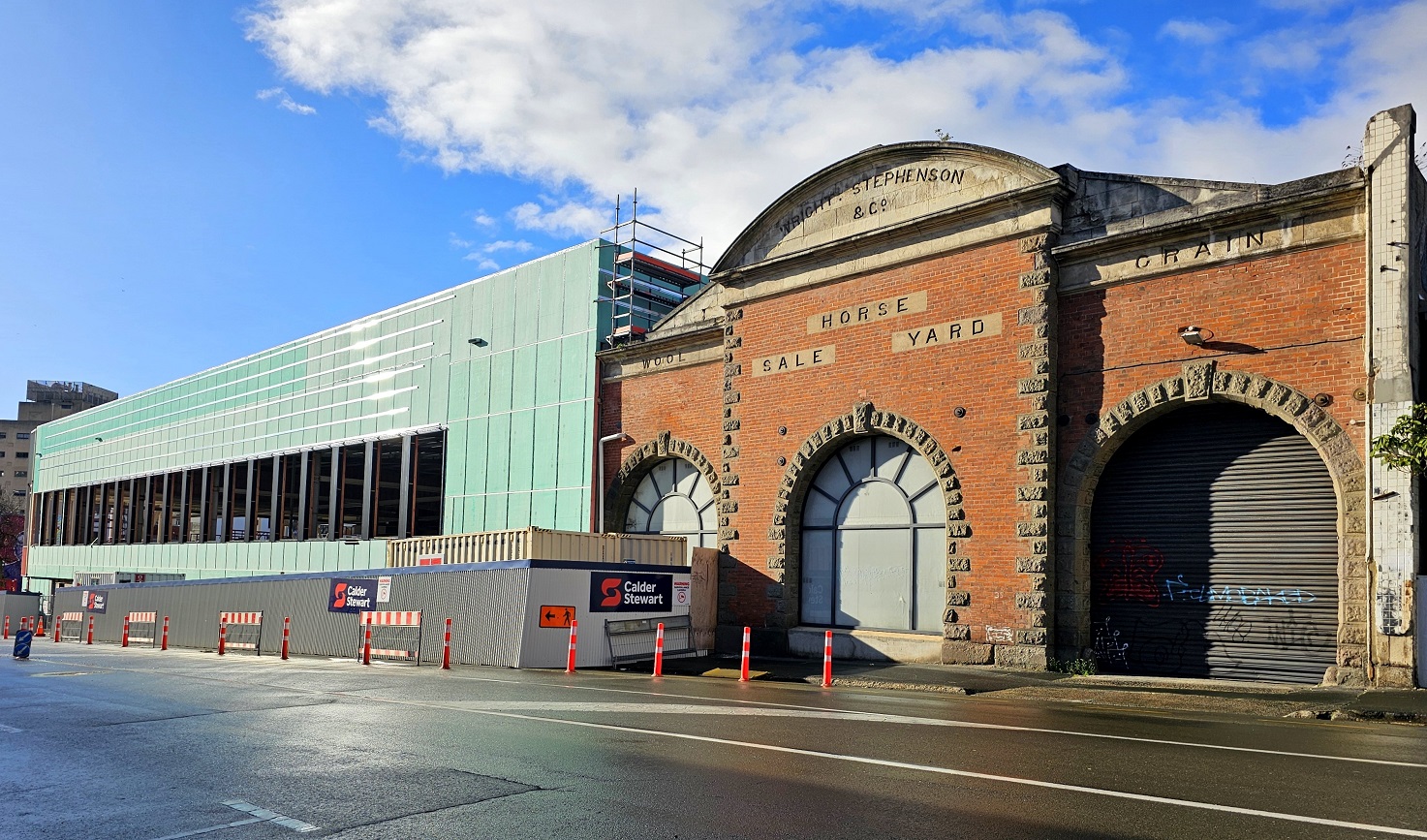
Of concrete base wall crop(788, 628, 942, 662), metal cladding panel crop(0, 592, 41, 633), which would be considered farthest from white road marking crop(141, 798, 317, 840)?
metal cladding panel crop(0, 592, 41, 633)

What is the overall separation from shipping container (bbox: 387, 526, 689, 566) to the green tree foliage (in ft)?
45.0

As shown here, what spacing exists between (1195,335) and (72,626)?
42.2 m

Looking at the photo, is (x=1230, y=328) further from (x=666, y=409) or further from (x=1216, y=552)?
(x=666, y=409)

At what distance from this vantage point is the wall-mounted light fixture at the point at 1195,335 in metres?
16.5

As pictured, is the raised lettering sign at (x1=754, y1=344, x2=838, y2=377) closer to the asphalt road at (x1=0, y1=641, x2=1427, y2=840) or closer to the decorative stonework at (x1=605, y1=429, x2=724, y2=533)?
the decorative stonework at (x1=605, y1=429, x2=724, y2=533)

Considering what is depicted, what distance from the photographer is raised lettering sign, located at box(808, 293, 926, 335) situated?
20672 millimetres

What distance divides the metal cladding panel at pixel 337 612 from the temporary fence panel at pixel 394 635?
19 cm

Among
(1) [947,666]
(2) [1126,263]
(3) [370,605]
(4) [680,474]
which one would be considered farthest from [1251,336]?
(3) [370,605]

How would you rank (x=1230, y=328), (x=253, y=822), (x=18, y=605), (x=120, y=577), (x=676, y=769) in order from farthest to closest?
(x=120, y=577) → (x=18, y=605) → (x=1230, y=328) → (x=676, y=769) → (x=253, y=822)

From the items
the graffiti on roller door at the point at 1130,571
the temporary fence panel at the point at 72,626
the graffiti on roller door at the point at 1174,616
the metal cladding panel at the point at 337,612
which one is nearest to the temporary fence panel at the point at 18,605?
the temporary fence panel at the point at 72,626

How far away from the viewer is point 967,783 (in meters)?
7.28

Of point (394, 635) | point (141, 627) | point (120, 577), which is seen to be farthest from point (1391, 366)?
point (120, 577)

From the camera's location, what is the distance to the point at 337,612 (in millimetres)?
24828

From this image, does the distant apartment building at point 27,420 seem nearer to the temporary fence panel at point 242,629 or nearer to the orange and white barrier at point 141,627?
the orange and white barrier at point 141,627
